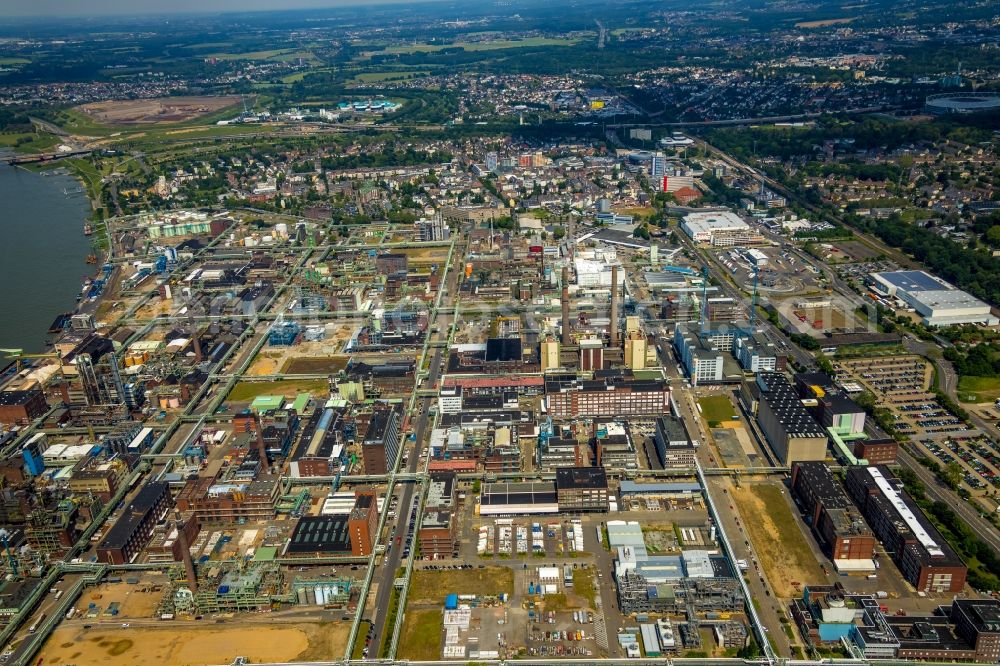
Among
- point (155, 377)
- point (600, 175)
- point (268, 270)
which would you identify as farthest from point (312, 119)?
point (155, 377)

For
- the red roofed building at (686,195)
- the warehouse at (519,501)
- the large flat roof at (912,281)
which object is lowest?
the warehouse at (519,501)

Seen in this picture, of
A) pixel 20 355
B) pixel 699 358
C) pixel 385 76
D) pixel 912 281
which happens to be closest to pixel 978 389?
pixel 912 281

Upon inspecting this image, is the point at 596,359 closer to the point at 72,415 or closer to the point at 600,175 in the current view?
the point at 72,415

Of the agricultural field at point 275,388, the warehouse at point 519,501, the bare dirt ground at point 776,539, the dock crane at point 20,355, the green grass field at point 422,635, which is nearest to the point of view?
the green grass field at point 422,635

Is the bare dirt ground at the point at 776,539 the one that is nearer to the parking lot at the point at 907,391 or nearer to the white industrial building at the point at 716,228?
the parking lot at the point at 907,391

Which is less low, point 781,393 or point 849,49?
point 849,49

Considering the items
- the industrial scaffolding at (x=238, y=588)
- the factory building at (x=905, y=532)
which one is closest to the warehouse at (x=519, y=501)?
the industrial scaffolding at (x=238, y=588)

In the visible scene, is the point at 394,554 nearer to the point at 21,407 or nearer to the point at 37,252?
the point at 21,407

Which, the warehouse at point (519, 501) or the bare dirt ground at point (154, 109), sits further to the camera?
the bare dirt ground at point (154, 109)
